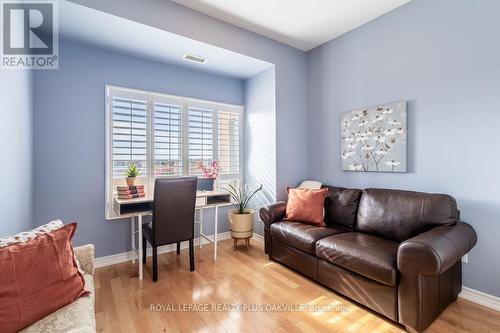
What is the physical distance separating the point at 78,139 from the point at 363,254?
3.08 meters

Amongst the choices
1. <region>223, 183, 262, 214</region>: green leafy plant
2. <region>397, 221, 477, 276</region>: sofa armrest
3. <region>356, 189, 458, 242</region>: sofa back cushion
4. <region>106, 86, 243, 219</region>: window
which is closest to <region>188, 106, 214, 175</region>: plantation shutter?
<region>106, 86, 243, 219</region>: window

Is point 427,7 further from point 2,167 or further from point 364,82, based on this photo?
point 2,167

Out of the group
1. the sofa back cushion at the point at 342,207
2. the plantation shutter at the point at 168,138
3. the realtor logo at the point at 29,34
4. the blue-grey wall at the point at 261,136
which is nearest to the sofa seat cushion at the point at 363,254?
the sofa back cushion at the point at 342,207

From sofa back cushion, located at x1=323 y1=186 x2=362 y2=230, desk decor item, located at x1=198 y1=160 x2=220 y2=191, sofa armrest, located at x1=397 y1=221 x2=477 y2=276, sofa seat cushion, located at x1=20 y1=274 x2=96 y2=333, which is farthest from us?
desk decor item, located at x1=198 y1=160 x2=220 y2=191

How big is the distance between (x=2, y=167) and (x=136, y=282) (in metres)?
1.51

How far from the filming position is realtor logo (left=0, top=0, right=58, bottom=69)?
69.0 inches

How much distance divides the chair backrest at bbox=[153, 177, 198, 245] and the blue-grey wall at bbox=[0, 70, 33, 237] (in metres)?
1.02

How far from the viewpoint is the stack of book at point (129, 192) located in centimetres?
268

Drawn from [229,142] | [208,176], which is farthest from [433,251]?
[229,142]

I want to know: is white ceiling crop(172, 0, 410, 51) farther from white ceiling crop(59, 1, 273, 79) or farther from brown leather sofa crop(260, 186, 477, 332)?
brown leather sofa crop(260, 186, 477, 332)

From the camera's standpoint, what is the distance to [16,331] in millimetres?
1050

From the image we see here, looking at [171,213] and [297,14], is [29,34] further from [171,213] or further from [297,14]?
A: [297,14]

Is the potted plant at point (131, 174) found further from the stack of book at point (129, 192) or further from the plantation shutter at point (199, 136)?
the plantation shutter at point (199, 136)

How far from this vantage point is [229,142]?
3.83 meters
